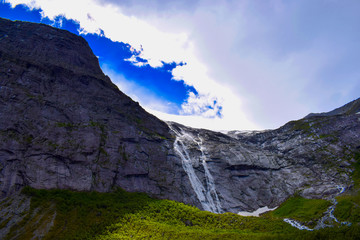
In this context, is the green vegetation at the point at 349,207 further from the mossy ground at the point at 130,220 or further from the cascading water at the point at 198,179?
the cascading water at the point at 198,179

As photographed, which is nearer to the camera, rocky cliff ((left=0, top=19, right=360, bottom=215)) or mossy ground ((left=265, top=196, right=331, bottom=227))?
rocky cliff ((left=0, top=19, right=360, bottom=215))

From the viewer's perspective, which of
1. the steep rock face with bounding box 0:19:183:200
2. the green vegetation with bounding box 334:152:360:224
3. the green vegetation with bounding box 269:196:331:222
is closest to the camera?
the green vegetation with bounding box 334:152:360:224

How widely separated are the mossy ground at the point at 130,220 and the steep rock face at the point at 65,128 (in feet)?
15.7

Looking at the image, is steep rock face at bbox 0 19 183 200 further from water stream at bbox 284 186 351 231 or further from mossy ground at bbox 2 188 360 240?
water stream at bbox 284 186 351 231

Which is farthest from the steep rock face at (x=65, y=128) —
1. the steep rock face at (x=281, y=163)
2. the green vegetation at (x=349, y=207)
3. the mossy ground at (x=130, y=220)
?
the green vegetation at (x=349, y=207)

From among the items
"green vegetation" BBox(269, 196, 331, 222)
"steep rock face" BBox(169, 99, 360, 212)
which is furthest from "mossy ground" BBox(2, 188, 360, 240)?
"steep rock face" BBox(169, 99, 360, 212)

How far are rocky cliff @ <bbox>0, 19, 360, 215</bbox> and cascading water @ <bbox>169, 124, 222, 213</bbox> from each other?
41 cm

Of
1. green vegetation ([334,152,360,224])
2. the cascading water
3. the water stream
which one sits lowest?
the water stream

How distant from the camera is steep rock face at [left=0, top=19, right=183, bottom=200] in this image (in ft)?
162

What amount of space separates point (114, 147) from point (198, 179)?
29190mm

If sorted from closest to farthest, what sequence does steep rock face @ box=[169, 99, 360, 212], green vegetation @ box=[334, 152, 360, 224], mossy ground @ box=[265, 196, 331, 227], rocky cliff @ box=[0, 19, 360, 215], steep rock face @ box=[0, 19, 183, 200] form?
green vegetation @ box=[334, 152, 360, 224], steep rock face @ box=[0, 19, 183, 200], rocky cliff @ box=[0, 19, 360, 215], mossy ground @ box=[265, 196, 331, 227], steep rock face @ box=[169, 99, 360, 212]

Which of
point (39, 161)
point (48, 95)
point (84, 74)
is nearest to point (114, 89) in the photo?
point (84, 74)

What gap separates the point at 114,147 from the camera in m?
63.6

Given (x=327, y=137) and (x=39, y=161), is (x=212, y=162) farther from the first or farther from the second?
(x=39, y=161)
